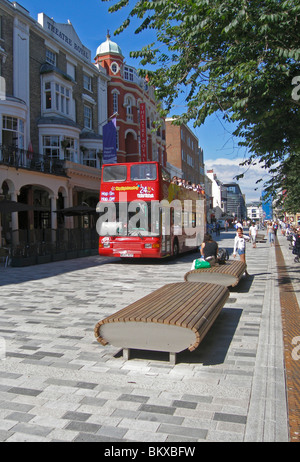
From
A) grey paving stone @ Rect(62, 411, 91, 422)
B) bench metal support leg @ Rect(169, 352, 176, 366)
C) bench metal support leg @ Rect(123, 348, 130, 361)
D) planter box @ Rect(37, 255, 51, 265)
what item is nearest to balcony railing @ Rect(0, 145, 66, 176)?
planter box @ Rect(37, 255, 51, 265)

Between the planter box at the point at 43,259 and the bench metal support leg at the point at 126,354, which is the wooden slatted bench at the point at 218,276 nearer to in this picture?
the bench metal support leg at the point at 126,354

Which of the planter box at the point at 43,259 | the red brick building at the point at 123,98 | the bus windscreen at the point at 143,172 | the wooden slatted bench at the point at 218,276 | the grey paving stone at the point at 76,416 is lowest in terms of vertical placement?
the grey paving stone at the point at 76,416

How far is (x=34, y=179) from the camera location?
2270 cm

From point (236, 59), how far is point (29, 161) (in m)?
18.3

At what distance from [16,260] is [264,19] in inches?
529

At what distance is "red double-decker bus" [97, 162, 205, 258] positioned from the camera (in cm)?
1593

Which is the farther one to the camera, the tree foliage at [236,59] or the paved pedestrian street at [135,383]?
the tree foliage at [236,59]

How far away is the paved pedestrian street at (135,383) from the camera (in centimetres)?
330

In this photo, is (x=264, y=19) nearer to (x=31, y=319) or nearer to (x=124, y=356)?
(x=124, y=356)

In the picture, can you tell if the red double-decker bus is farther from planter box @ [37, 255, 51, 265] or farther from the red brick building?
the red brick building

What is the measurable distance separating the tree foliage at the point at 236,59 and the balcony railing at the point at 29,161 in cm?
1414

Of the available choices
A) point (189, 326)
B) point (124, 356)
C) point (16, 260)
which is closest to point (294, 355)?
point (189, 326)

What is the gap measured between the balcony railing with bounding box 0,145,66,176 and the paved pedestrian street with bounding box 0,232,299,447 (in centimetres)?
1470

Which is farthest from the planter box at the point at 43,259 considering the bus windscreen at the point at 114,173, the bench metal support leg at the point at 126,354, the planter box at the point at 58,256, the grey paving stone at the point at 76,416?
the grey paving stone at the point at 76,416
